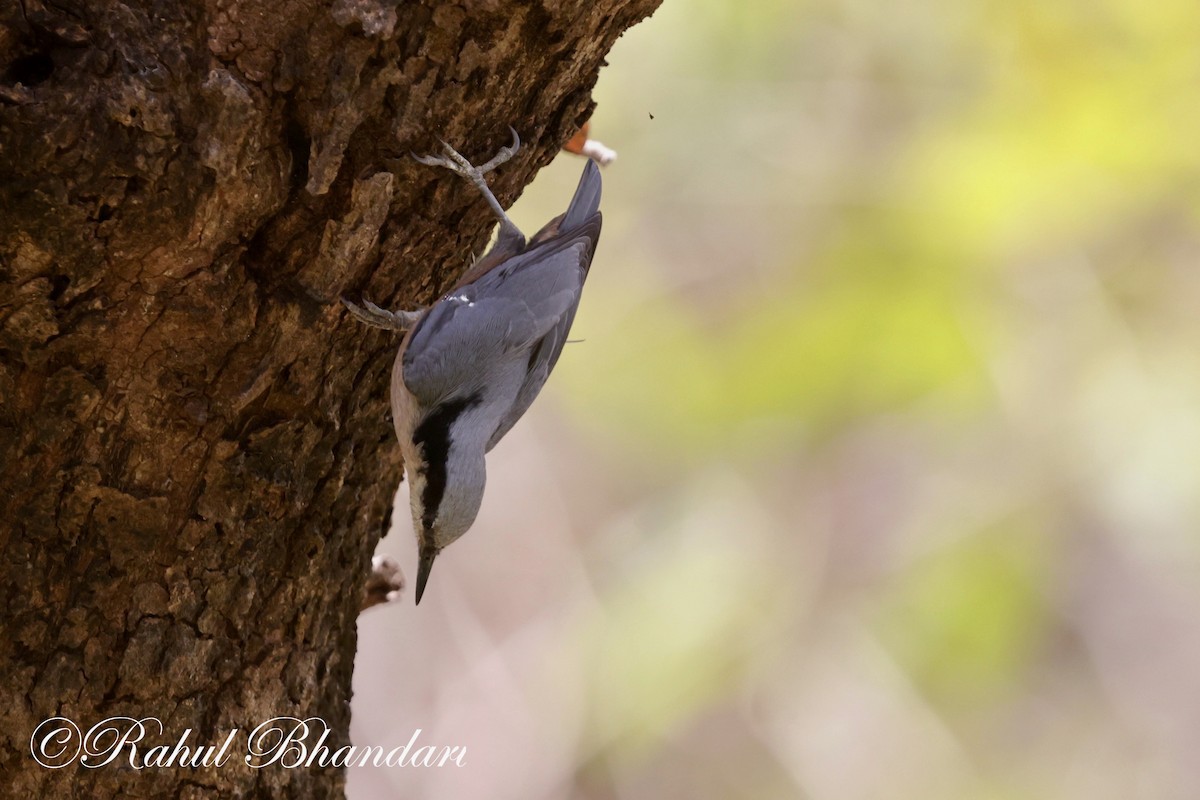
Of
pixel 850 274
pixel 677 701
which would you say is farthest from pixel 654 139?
pixel 677 701

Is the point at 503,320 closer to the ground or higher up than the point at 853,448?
closer to the ground

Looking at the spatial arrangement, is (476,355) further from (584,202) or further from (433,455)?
(584,202)

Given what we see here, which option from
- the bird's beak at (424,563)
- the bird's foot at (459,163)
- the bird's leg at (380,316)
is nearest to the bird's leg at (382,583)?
the bird's beak at (424,563)

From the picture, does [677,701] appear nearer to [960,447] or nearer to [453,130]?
[960,447]

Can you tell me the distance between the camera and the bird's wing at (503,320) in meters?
2.39

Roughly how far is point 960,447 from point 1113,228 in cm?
141

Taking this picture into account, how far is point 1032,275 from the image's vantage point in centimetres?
569

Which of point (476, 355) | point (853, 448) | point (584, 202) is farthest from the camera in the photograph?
point (853, 448)

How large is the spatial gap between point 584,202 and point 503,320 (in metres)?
0.48

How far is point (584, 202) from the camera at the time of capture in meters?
2.84

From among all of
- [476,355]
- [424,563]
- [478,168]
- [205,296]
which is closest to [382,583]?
[424,563]

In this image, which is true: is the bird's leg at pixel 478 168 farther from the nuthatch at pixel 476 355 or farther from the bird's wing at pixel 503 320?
the bird's wing at pixel 503 320

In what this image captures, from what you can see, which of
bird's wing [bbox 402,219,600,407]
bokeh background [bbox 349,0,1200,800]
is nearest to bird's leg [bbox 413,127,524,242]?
bird's wing [bbox 402,219,600,407]

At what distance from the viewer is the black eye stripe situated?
2428 millimetres
